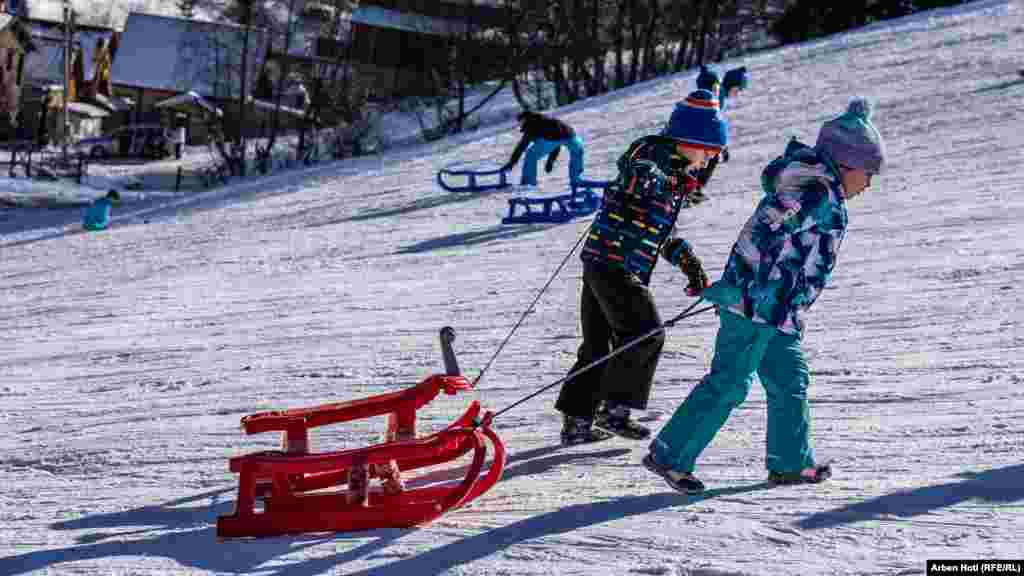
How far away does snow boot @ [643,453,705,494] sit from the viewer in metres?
4.81

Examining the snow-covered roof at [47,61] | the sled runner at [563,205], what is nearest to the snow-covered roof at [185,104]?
the snow-covered roof at [47,61]

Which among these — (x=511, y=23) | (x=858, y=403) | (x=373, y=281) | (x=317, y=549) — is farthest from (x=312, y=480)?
(x=511, y=23)

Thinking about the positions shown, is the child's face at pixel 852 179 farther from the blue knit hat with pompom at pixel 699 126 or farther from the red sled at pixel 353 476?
the red sled at pixel 353 476

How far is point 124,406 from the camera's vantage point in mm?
7402

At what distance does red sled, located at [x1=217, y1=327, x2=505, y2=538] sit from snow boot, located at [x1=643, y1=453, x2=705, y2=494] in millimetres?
524

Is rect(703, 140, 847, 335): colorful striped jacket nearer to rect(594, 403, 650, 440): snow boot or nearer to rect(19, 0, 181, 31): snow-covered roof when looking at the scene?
rect(594, 403, 650, 440): snow boot

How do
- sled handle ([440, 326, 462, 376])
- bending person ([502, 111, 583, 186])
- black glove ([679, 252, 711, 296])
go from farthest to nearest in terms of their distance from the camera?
bending person ([502, 111, 583, 186]), black glove ([679, 252, 711, 296]), sled handle ([440, 326, 462, 376])

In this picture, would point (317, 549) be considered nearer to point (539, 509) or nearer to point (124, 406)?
point (539, 509)

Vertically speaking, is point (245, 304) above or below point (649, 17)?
below

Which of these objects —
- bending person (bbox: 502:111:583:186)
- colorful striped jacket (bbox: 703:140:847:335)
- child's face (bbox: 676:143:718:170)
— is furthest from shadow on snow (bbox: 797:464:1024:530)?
bending person (bbox: 502:111:583:186)

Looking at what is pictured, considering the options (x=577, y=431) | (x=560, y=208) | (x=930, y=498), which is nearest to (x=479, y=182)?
(x=560, y=208)

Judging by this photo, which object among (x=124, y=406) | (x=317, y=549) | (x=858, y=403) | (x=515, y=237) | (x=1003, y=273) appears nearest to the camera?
(x=317, y=549)

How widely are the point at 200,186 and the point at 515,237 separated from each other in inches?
1032

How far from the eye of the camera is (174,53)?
57531mm
